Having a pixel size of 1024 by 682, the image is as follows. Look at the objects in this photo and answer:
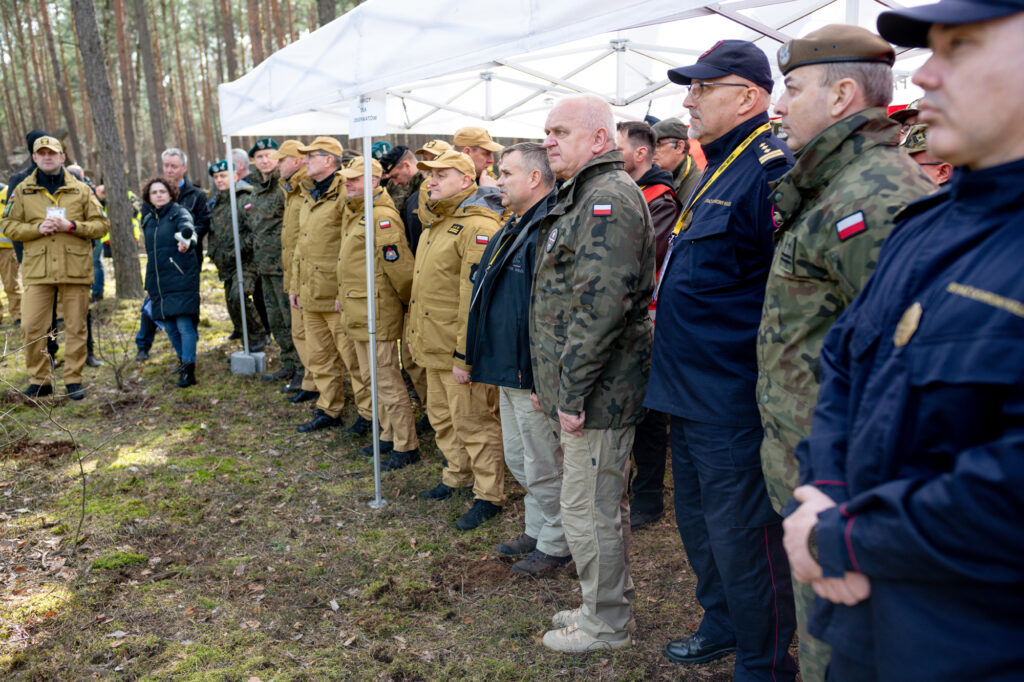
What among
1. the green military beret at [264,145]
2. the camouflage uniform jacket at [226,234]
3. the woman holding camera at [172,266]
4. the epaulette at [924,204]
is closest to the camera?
the epaulette at [924,204]

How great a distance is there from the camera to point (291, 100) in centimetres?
542

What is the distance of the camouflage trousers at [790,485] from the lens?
1749 millimetres

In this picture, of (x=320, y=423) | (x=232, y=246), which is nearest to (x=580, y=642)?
(x=320, y=423)

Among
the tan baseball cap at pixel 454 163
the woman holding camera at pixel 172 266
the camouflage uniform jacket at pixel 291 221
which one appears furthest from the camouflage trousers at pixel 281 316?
the tan baseball cap at pixel 454 163

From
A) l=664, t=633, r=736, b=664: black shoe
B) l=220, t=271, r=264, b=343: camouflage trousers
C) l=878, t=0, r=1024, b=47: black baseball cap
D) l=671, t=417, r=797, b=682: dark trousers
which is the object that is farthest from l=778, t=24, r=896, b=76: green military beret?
l=220, t=271, r=264, b=343: camouflage trousers

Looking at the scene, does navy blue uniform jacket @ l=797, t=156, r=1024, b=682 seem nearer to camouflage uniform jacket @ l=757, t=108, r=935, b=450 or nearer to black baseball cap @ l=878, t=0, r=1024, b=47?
black baseball cap @ l=878, t=0, r=1024, b=47

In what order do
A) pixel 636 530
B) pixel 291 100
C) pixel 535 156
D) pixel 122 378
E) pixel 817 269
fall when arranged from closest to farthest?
1. pixel 817 269
2. pixel 535 156
3. pixel 636 530
4. pixel 291 100
5. pixel 122 378

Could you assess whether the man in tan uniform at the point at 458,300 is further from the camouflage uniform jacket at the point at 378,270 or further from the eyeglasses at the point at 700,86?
the eyeglasses at the point at 700,86

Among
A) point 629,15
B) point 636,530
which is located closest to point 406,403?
point 636,530

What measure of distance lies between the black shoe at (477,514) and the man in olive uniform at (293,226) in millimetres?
2607

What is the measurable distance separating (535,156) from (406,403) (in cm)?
228

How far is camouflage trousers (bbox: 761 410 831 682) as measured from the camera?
68.9 inches

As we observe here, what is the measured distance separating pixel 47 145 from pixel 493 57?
5.09 metres

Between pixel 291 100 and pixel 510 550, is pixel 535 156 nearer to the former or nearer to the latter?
pixel 510 550
